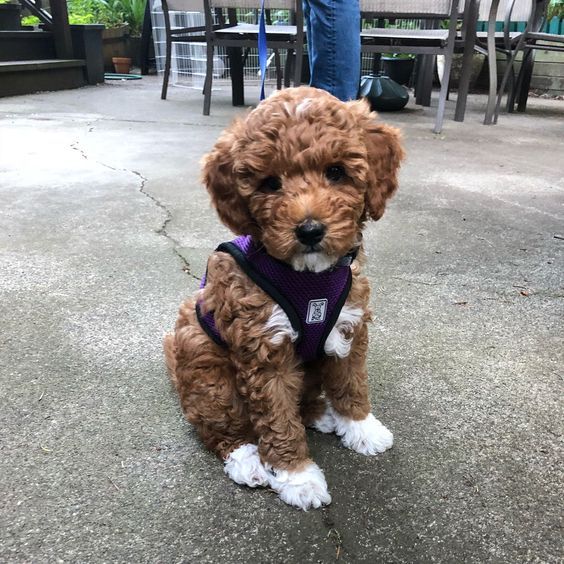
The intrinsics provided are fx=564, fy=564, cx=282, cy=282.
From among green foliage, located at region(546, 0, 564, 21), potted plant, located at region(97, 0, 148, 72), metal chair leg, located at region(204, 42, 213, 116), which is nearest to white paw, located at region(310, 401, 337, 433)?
metal chair leg, located at region(204, 42, 213, 116)

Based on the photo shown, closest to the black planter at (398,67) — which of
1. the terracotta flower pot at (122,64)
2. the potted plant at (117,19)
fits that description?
the terracotta flower pot at (122,64)

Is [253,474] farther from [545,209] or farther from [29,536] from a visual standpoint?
[545,209]

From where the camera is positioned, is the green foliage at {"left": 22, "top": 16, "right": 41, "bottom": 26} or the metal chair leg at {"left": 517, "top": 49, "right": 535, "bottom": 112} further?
the green foliage at {"left": 22, "top": 16, "right": 41, "bottom": 26}

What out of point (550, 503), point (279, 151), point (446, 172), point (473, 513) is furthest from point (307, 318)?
point (446, 172)

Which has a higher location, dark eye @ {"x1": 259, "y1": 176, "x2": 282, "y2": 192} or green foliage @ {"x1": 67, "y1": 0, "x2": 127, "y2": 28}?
green foliage @ {"x1": 67, "y1": 0, "x2": 127, "y2": 28}

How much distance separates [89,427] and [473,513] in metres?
1.32

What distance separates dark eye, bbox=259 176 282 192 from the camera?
1567mm

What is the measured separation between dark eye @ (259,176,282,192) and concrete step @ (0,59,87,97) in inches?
362

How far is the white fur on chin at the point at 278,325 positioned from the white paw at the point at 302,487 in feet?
1.38

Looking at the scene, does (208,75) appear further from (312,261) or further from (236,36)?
(312,261)

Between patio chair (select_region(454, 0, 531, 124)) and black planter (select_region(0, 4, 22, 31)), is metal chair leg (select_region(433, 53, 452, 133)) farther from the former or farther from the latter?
black planter (select_region(0, 4, 22, 31))

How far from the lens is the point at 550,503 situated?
5.59ft

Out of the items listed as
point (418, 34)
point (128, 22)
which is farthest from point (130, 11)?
point (418, 34)

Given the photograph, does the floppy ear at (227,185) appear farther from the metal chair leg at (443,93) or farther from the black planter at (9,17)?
the black planter at (9,17)
